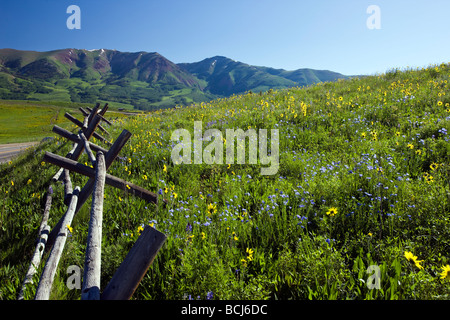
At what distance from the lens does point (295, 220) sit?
3055 mm

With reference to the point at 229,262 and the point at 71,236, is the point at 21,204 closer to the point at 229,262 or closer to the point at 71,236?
the point at 71,236

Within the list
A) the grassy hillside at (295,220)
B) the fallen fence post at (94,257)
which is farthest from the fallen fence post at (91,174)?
the fallen fence post at (94,257)

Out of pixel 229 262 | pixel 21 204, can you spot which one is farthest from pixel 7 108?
pixel 229 262

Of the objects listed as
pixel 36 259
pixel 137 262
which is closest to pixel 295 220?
pixel 137 262

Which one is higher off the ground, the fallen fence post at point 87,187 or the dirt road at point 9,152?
the fallen fence post at point 87,187

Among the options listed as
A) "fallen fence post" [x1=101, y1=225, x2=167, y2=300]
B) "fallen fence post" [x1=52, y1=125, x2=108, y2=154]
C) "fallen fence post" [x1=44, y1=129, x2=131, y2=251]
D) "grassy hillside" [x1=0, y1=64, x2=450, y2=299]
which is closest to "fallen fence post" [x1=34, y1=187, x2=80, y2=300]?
"grassy hillside" [x1=0, y1=64, x2=450, y2=299]

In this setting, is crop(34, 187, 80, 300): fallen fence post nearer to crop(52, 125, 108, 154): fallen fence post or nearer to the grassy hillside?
the grassy hillside

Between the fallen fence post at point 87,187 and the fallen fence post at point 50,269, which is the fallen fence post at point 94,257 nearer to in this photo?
the fallen fence post at point 50,269

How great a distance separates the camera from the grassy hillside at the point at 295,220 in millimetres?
2283

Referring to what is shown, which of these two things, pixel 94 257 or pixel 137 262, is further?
pixel 94 257

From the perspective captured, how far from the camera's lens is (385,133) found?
572 centimetres

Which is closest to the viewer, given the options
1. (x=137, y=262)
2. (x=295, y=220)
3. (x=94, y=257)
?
(x=137, y=262)

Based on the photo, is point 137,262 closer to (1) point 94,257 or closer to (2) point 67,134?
(1) point 94,257

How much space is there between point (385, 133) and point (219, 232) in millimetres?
5250
